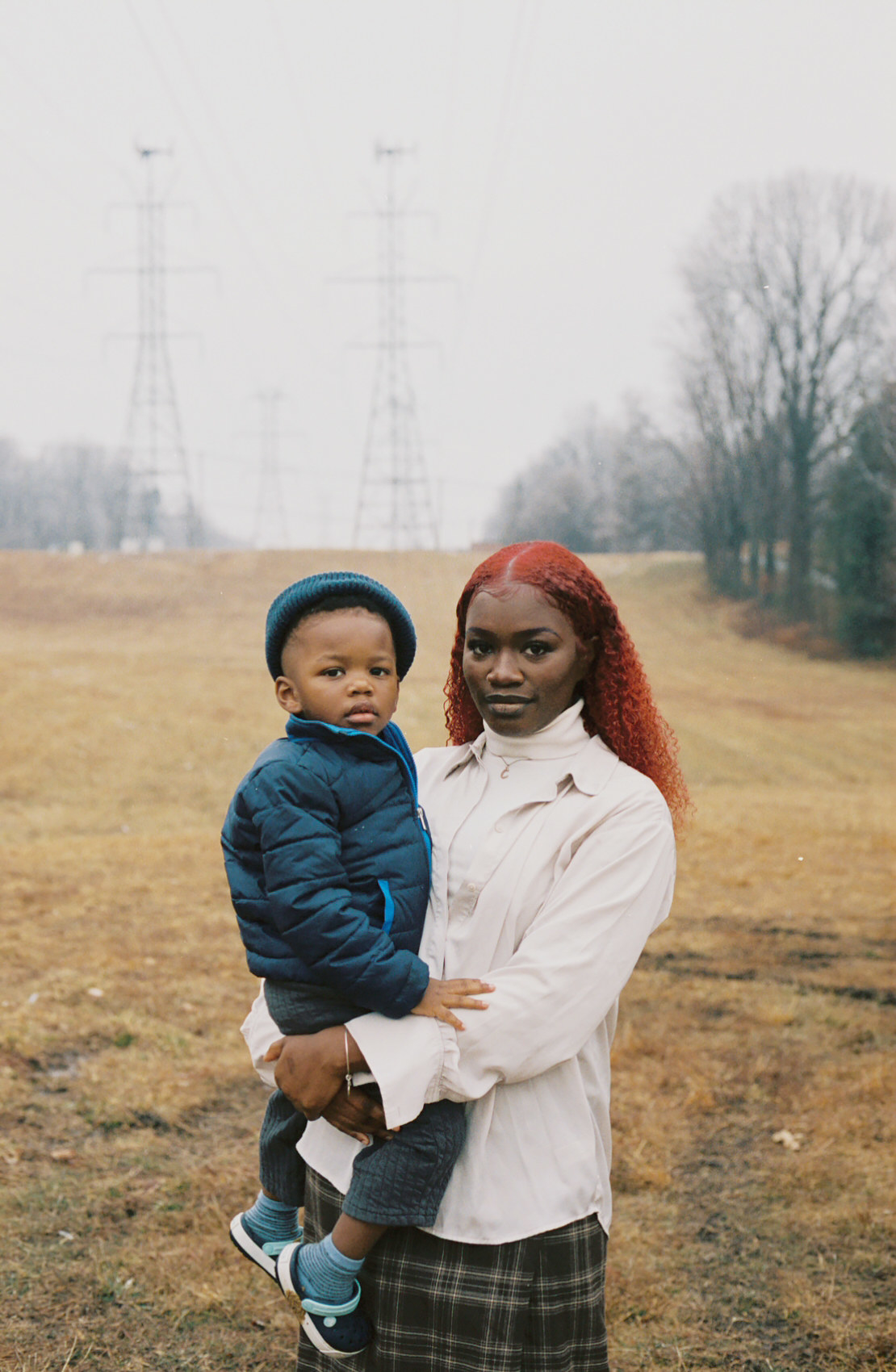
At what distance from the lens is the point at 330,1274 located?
5.37 feet

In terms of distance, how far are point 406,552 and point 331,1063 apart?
30.2 feet

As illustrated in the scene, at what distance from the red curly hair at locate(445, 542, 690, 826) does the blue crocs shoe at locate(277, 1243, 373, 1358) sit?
870 mm

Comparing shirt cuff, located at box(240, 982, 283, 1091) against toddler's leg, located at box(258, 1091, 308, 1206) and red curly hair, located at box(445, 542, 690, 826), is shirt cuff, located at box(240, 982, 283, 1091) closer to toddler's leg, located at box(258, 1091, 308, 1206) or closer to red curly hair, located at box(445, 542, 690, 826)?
toddler's leg, located at box(258, 1091, 308, 1206)

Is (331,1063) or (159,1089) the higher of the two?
(331,1063)

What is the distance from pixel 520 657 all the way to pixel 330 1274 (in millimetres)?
900

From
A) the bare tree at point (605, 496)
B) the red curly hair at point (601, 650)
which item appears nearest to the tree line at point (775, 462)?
the bare tree at point (605, 496)

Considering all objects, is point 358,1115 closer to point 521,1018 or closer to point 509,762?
point 521,1018

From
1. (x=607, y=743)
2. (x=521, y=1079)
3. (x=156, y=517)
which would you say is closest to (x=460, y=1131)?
(x=521, y=1079)

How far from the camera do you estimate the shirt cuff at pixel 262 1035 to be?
164 centimetres

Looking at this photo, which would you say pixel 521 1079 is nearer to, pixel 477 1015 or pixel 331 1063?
pixel 477 1015

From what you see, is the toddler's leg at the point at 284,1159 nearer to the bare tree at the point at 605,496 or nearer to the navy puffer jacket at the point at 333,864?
the navy puffer jacket at the point at 333,864

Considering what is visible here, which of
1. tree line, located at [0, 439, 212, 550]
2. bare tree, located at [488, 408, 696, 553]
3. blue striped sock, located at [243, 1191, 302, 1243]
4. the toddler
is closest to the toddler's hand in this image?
the toddler

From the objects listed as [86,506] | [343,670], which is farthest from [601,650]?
[86,506]

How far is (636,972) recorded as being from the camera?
239 inches
